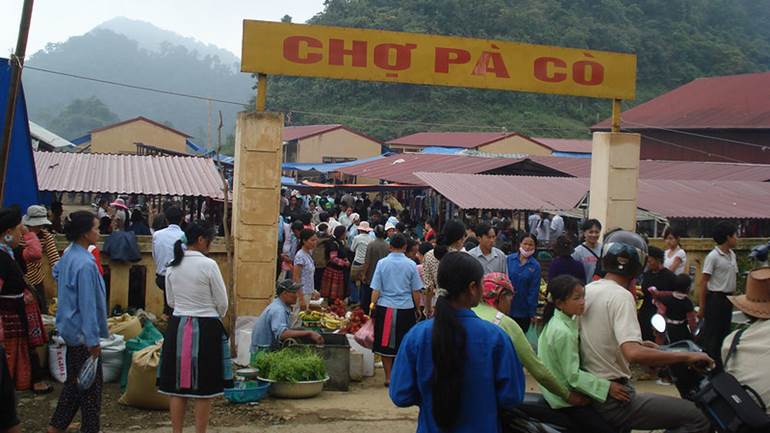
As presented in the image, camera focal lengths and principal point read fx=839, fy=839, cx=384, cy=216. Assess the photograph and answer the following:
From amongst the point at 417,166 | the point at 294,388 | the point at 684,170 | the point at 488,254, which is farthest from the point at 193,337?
the point at 684,170

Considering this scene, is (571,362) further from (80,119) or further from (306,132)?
(80,119)

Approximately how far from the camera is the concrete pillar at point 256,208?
31.1ft

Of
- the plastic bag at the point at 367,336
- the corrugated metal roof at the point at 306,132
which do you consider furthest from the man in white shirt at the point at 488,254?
the corrugated metal roof at the point at 306,132

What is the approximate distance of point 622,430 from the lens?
457 cm

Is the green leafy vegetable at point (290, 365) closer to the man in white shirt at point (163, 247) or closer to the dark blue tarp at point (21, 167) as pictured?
the man in white shirt at point (163, 247)

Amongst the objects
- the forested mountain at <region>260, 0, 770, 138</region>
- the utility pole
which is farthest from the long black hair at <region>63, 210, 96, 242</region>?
the forested mountain at <region>260, 0, 770, 138</region>

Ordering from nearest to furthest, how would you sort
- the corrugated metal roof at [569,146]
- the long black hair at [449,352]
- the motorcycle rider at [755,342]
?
the long black hair at [449,352] → the motorcycle rider at [755,342] → the corrugated metal roof at [569,146]

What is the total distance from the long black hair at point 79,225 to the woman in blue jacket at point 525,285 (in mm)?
4370

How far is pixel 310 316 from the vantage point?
9.76m

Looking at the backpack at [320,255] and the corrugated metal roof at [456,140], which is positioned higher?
the corrugated metal roof at [456,140]

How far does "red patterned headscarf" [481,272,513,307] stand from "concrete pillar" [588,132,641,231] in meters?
6.21

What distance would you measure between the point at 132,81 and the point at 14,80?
155 metres

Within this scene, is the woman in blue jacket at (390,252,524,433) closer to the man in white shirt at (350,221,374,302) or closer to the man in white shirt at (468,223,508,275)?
the man in white shirt at (468,223,508,275)

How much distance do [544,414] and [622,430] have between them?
432 mm
